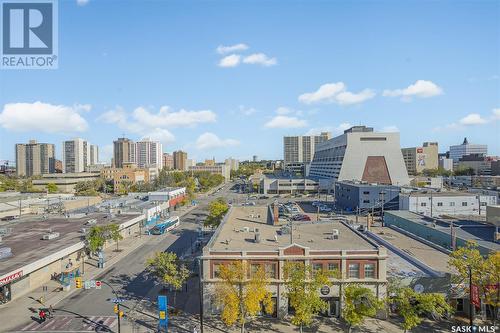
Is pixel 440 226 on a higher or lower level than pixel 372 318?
higher

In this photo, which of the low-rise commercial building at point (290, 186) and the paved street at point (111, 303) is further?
the low-rise commercial building at point (290, 186)

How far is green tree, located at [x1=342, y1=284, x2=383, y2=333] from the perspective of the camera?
30.2 metres

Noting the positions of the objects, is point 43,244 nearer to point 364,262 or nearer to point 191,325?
point 191,325

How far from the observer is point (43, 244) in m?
54.1

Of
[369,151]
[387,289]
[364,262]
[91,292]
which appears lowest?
[91,292]

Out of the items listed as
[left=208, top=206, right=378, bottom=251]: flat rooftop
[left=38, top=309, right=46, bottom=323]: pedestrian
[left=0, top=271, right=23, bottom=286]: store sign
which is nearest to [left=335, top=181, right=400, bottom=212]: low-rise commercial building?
[left=208, top=206, right=378, bottom=251]: flat rooftop

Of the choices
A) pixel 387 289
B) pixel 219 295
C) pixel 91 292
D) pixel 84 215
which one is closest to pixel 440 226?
pixel 387 289

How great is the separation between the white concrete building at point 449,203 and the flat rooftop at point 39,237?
65.9 m

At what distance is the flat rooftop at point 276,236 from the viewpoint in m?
38.6

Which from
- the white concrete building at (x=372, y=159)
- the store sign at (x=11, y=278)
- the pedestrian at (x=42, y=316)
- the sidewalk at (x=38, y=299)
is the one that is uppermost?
the white concrete building at (x=372, y=159)

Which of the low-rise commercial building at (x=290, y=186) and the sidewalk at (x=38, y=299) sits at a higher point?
the low-rise commercial building at (x=290, y=186)

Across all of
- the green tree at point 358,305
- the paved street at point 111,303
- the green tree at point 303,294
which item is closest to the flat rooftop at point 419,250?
the green tree at point 358,305

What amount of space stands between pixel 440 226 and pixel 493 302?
2756cm

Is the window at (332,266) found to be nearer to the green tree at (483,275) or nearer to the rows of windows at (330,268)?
the rows of windows at (330,268)
